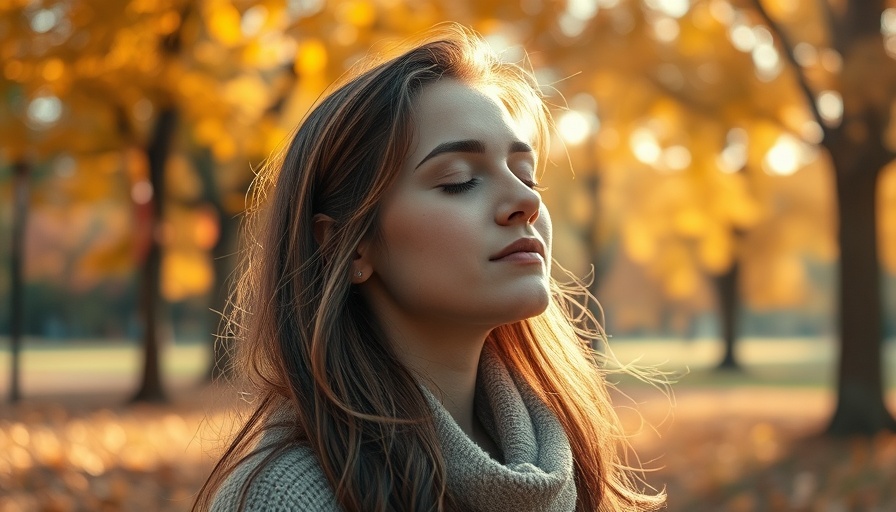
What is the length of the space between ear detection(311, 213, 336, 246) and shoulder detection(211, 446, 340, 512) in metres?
0.45

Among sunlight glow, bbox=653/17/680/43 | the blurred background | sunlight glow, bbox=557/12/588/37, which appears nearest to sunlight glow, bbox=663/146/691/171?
the blurred background

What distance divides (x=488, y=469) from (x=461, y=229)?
452 mm

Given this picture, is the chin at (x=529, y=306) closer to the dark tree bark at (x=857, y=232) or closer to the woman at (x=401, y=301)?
the woman at (x=401, y=301)

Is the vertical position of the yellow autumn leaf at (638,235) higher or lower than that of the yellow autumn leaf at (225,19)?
lower

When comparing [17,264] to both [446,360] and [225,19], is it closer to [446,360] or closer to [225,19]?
[225,19]

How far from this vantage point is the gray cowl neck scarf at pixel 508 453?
6.27 ft

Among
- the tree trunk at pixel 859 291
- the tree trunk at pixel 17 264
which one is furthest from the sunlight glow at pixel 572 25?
the tree trunk at pixel 17 264

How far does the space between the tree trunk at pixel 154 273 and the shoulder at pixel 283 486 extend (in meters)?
11.8

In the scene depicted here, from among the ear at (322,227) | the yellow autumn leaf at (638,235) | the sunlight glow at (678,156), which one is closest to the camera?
the ear at (322,227)

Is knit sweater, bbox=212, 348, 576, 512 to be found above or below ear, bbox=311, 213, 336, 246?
below

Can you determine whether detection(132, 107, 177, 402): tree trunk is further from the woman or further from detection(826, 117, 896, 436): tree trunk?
the woman

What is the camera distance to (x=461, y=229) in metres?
2.01

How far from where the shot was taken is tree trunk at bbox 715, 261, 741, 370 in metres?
27.8

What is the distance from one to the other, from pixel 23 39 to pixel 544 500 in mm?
8274
